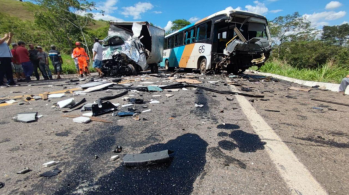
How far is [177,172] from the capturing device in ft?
4.43

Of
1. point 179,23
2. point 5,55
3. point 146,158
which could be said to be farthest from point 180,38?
point 179,23

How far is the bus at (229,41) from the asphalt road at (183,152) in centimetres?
472

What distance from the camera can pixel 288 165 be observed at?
4.69 ft

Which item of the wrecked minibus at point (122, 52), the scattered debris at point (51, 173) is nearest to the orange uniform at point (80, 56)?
the wrecked minibus at point (122, 52)

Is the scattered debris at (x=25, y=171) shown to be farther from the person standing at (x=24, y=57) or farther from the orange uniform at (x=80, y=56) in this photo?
the orange uniform at (x=80, y=56)

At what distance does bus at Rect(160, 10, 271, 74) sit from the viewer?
275 inches

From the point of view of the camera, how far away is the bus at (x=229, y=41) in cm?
698

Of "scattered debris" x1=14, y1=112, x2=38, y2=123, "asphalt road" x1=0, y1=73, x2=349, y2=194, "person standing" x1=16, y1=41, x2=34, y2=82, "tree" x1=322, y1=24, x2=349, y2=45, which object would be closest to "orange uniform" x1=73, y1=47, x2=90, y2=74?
"person standing" x1=16, y1=41, x2=34, y2=82

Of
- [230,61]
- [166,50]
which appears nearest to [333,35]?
[166,50]

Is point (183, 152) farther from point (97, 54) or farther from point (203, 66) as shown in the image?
point (97, 54)

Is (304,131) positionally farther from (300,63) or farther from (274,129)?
(300,63)

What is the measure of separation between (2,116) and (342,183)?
165 inches

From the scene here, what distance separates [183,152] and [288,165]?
882 mm

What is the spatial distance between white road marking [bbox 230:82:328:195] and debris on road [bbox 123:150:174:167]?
915 millimetres
